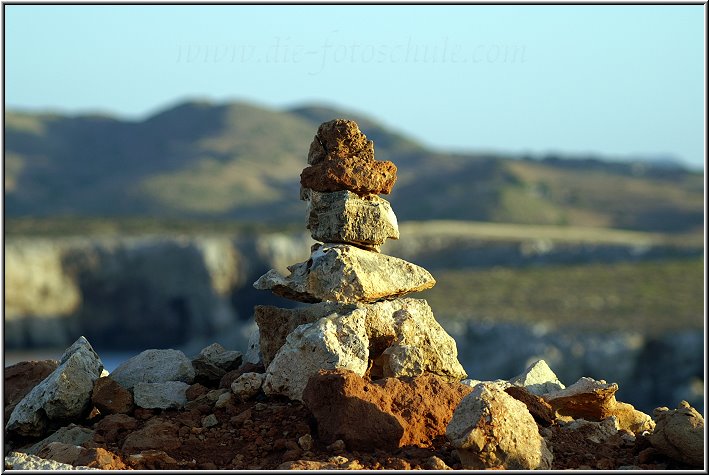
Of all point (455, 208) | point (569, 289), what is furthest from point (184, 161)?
point (569, 289)

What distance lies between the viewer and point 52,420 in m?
11.3

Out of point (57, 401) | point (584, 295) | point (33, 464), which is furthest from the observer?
point (584, 295)

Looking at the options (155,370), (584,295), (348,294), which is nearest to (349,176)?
(348,294)

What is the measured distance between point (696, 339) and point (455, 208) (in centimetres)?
8079

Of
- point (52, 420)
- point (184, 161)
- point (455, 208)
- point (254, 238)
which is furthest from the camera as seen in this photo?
point (184, 161)

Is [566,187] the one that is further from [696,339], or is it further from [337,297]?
[337,297]


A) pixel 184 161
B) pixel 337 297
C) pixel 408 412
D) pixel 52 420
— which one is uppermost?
pixel 337 297

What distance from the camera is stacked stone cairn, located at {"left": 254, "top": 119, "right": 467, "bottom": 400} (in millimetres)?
10555

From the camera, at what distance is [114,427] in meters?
10.7

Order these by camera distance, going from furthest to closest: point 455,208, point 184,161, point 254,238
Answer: point 184,161 < point 455,208 < point 254,238

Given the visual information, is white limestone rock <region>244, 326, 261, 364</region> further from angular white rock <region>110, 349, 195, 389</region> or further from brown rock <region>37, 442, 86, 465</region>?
brown rock <region>37, 442, 86, 465</region>

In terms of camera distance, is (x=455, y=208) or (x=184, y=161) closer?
(x=455, y=208)

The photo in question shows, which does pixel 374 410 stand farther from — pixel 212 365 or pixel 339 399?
pixel 212 365

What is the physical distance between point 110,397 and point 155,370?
2.89 feet
